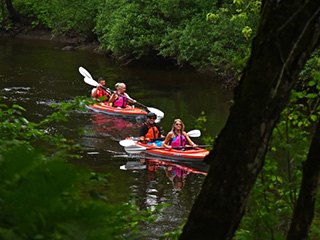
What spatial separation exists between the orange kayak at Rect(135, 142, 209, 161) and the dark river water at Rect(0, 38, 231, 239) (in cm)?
27

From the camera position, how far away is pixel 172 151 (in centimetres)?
Answer: 1349

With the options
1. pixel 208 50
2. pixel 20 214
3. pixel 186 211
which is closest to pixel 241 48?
pixel 208 50

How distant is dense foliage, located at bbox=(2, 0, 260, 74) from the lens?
22094 mm

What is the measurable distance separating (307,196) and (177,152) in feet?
32.9

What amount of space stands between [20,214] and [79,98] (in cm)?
346

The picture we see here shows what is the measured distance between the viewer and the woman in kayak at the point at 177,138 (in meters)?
13.4

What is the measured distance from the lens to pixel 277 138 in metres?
4.29

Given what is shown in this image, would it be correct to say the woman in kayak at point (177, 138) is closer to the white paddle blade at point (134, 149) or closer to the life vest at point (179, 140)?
the life vest at point (179, 140)

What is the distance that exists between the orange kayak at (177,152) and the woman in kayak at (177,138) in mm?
140

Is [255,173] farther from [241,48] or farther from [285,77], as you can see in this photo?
[241,48]

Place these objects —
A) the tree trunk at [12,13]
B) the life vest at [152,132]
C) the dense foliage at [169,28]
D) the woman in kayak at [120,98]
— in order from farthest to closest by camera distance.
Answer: the tree trunk at [12,13]
the dense foliage at [169,28]
the woman in kayak at [120,98]
the life vest at [152,132]

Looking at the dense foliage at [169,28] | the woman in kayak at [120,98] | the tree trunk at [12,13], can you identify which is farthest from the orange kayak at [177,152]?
the tree trunk at [12,13]

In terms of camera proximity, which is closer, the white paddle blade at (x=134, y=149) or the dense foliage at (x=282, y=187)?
the dense foliage at (x=282, y=187)

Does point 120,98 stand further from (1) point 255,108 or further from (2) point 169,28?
(1) point 255,108
